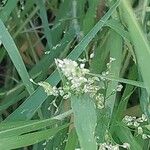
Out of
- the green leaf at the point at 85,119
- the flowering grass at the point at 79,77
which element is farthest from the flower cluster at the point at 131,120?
the green leaf at the point at 85,119

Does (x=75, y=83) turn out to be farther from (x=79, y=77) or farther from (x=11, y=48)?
(x=11, y=48)

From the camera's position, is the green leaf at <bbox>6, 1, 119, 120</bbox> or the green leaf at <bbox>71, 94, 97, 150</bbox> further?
the green leaf at <bbox>6, 1, 119, 120</bbox>

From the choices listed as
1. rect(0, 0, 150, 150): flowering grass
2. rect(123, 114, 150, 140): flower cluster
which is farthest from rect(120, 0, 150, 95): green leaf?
rect(123, 114, 150, 140): flower cluster

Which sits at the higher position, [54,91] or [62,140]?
[54,91]

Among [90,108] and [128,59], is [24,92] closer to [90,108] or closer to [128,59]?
[128,59]

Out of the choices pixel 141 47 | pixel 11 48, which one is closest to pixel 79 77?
pixel 141 47

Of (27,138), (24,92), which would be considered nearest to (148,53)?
(27,138)

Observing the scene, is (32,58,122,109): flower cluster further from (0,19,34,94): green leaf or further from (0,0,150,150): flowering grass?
(0,19,34,94): green leaf

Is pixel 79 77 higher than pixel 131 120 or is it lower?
higher
